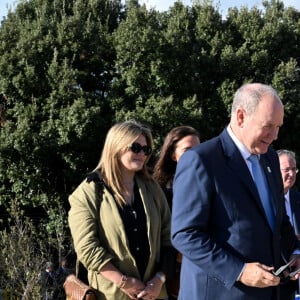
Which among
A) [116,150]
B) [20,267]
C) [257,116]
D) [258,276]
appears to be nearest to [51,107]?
[20,267]

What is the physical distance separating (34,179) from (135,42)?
17.4 ft

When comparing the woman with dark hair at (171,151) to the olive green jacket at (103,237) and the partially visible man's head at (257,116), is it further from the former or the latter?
the partially visible man's head at (257,116)

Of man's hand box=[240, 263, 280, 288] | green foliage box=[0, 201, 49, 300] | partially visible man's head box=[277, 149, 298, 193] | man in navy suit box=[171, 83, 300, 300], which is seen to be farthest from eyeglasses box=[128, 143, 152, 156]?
green foliage box=[0, 201, 49, 300]

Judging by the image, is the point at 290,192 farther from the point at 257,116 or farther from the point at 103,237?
the point at 257,116

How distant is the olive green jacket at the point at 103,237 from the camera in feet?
11.3

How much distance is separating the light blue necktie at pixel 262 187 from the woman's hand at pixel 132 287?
114 centimetres

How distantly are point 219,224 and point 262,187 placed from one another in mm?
340

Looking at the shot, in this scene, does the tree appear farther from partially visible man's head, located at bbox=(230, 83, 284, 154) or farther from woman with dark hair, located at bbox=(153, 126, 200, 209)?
partially visible man's head, located at bbox=(230, 83, 284, 154)

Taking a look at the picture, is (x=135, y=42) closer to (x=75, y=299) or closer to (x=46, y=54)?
(x=46, y=54)

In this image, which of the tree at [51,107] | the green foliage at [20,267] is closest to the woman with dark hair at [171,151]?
the green foliage at [20,267]

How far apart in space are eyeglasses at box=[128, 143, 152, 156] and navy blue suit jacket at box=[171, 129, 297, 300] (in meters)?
1.05

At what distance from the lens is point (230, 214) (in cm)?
257

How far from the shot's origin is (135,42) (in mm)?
16656

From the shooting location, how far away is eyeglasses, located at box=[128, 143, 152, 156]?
3.70 m
